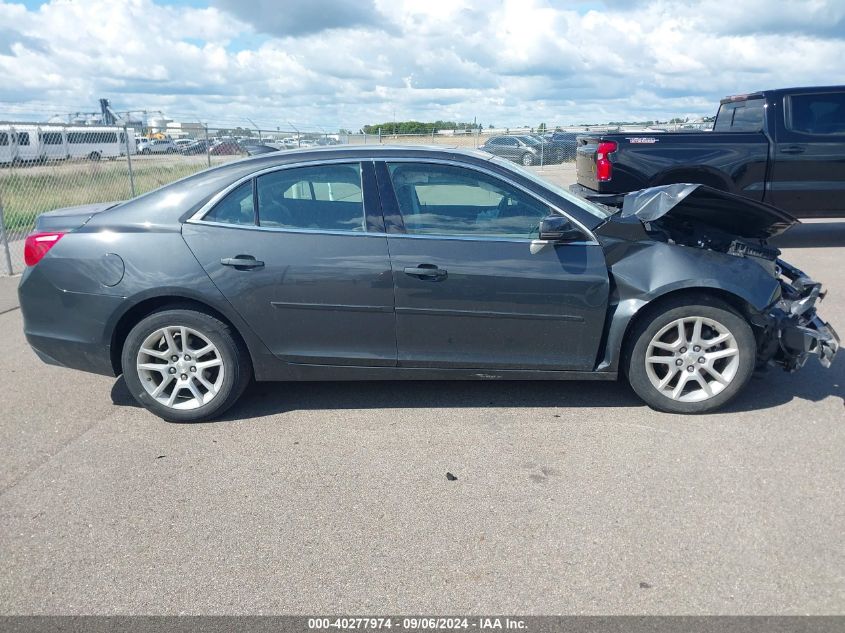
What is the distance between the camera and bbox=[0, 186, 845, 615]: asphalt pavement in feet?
9.40

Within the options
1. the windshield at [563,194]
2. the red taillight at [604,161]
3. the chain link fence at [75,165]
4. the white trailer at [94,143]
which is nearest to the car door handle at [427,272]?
the windshield at [563,194]

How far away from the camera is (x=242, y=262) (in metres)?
4.33

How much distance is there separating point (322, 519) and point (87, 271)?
2232 mm

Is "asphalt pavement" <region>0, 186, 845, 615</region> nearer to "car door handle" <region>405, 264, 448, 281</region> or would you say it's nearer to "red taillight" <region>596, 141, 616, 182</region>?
"car door handle" <region>405, 264, 448, 281</region>

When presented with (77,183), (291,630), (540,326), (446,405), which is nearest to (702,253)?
(540,326)

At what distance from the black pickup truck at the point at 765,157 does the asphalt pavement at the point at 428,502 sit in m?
4.77

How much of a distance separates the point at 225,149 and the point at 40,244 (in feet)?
52.6

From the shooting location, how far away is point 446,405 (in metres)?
4.71

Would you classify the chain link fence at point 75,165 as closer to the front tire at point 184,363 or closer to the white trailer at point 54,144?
the white trailer at point 54,144

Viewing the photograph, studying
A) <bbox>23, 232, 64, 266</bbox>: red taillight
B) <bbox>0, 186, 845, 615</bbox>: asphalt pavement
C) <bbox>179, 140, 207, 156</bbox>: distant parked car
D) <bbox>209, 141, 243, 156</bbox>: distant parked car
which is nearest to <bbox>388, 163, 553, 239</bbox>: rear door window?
<bbox>0, 186, 845, 615</bbox>: asphalt pavement

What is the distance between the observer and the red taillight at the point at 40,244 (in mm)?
4520

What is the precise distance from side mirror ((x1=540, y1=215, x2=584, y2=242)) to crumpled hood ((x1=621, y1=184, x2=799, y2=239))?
0.42m

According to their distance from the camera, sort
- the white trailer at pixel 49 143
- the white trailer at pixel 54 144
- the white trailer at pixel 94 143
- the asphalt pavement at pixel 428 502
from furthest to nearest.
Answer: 1. the white trailer at pixel 94 143
2. the white trailer at pixel 54 144
3. the white trailer at pixel 49 143
4. the asphalt pavement at pixel 428 502

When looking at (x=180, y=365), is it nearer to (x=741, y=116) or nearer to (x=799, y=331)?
(x=799, y=331)
